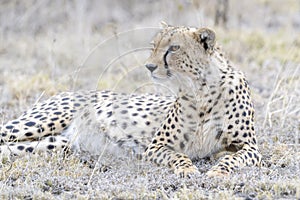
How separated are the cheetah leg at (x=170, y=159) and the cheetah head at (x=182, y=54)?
0.46 metres

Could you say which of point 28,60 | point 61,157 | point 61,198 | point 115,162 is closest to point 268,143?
point 115,162

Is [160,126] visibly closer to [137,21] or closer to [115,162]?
[115,162]

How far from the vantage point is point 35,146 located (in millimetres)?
4781

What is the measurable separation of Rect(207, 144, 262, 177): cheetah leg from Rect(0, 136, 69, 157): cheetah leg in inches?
48.7

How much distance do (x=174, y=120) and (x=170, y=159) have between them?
369 mm

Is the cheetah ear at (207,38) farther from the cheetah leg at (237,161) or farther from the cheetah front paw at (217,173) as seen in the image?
the cheetah front paw at (217,173)

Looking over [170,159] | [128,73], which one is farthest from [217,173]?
[128,73]

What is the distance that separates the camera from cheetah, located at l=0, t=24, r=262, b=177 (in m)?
4.28

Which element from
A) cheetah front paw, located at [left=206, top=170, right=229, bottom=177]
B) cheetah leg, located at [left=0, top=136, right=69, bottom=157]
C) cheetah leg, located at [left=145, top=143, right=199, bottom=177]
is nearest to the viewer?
cheetah front paw, located at [left=206, top=170, right=229, bottom=177]

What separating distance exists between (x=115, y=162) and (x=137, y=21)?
595 centimetres

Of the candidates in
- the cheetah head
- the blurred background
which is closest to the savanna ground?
the blurred background

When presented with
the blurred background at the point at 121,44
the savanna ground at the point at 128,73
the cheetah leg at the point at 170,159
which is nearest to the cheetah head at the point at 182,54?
the cheetah leg at the point at 170,159

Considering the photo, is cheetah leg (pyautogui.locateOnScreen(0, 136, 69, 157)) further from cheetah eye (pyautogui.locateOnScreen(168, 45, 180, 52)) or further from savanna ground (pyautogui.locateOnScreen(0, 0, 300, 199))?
cheetah eye (pyautogui.locateOnScreen(168, 45, 180, 52))

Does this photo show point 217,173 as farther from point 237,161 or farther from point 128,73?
point 128,73
